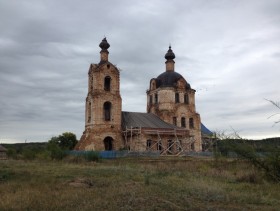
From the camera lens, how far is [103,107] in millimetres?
38406

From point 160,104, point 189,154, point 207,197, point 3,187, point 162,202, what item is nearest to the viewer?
point 162,202

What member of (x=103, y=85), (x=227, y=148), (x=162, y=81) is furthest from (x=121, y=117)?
(x=227, y=148)

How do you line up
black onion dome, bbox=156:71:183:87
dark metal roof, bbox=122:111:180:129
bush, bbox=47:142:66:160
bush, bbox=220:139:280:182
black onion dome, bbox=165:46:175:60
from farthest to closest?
black onion dome, bbox=165:46:175:60
black onion dome, bbox=156:71:183:87
dark metal roof, bbox=122:111:180:129
bush, bbox=47:142:66:160
bush, bbox=220:139:280:182

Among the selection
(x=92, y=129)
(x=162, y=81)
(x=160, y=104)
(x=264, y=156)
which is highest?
(x=162, y=81)

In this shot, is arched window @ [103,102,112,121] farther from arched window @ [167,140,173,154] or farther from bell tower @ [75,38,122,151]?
arched window @ [167,140,173,154]

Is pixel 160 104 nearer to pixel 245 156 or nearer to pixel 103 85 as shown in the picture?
pixel 103 85

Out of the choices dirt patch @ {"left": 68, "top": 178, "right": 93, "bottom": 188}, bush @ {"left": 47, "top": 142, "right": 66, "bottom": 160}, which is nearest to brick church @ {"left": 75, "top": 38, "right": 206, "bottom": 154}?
bush @ {"left": 47, "top": 142, "right": 66, "bottom": 160}

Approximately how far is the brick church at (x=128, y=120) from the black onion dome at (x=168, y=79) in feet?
0.43

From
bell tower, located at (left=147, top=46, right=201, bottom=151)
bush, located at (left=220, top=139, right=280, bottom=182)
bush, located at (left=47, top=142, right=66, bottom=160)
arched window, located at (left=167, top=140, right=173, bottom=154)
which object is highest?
bell tower, located at (left=147, top=46, right=201, bottom=151)

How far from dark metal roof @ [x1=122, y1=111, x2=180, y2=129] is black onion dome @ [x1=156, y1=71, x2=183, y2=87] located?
4940mm

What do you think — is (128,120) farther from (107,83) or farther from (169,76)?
(169,76)

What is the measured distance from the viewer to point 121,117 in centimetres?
3972

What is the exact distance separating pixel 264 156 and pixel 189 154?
23.5 meters

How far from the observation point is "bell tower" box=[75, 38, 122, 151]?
3669 centimetres
